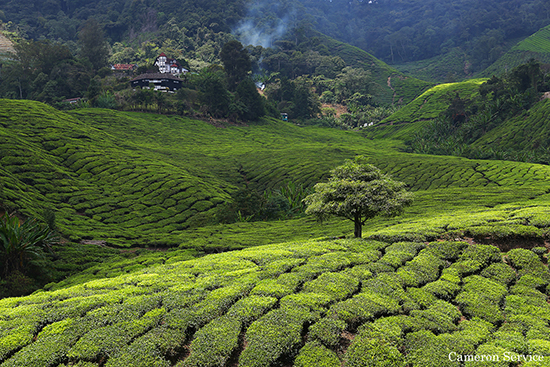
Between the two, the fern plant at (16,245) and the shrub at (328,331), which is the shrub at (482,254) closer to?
the shrub at (328,331)

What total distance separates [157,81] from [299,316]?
104402mm

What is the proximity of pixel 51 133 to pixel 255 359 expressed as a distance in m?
61.3

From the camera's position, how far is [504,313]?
12.1 meters

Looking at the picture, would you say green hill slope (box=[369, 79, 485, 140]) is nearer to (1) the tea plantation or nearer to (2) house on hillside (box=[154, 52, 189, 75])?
(2) house on hillside (box=[154, 52, 189, 75])

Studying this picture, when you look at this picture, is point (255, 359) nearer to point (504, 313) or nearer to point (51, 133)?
point (504, 313)

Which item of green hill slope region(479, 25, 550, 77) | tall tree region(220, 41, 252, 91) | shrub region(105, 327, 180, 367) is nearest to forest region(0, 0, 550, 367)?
shrub region(105, 327, 180, 367)

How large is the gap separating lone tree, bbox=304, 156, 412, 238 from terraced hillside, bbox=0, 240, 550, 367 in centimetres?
400

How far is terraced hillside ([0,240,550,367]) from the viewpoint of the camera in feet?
31.0

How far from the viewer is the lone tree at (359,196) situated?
19281 mm

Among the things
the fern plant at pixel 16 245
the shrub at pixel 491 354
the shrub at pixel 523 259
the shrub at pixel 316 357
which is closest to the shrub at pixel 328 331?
the shrub at pixel 316 357

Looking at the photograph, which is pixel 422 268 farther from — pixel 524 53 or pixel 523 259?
pixel 524 53

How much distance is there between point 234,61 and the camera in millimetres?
113500

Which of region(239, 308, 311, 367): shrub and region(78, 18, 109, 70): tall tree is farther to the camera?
region(78, 18, 109, 70): tall tree

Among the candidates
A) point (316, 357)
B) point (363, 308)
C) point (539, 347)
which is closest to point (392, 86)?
point (363, 308)
